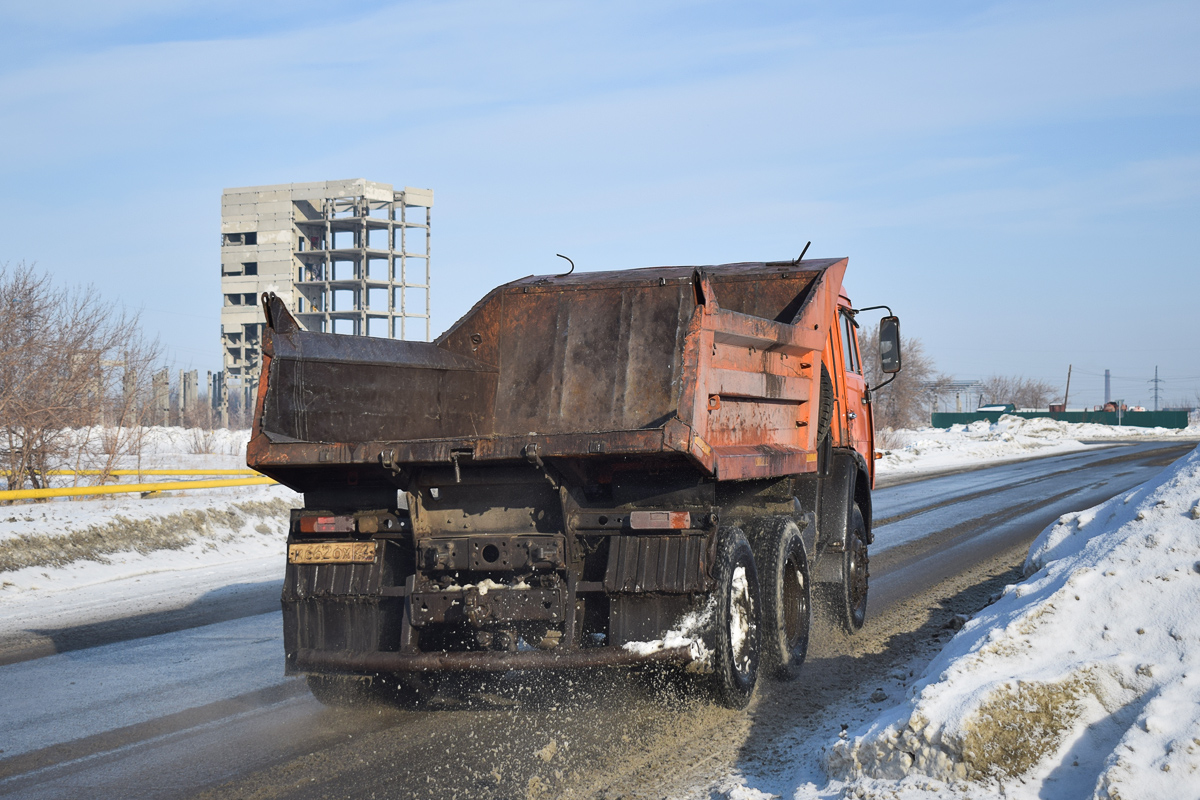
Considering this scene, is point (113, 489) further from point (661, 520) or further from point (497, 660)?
point (661, 520)

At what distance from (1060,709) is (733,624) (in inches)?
70.9

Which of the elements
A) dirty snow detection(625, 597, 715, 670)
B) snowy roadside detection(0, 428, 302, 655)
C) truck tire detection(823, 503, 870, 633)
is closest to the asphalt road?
truck tire detection(823, 503, 870, 633)

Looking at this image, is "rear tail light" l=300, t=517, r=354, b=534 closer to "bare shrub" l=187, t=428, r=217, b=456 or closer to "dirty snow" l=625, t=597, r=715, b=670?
"dirty snow" l=625, t=597, r=715, b=670

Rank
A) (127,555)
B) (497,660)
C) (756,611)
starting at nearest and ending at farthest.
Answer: (497,660) → (756,611) → (127,555)

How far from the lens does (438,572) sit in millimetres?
5387

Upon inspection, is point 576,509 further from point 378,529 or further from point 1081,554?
point 1081,554

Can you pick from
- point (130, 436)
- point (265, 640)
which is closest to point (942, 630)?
point (265, 640)

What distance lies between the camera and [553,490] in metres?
5.34

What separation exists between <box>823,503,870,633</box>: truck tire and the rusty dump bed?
1210 millimetres

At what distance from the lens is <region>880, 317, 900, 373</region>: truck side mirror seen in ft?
27.9

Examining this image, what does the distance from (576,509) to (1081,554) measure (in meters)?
2.83

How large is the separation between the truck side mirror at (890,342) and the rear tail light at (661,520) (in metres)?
4.06

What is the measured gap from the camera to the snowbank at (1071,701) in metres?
3.49

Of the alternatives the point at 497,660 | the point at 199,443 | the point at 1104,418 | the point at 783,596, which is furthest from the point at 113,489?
the point at 1104,418
